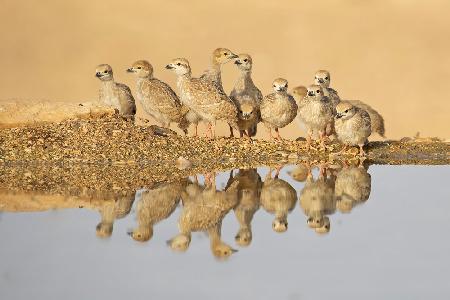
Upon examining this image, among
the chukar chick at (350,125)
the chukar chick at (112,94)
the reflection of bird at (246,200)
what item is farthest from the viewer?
the chukar chick at (112,94)

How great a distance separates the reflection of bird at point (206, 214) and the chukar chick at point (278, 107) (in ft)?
11.2

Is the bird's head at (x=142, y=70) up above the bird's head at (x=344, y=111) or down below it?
above

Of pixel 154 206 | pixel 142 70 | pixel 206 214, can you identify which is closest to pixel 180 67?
pixel 142 70

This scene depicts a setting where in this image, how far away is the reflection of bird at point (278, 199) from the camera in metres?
11.0

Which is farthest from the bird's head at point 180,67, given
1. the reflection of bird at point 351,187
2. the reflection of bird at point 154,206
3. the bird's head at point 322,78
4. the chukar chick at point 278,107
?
the reflection of bird at point 154,206

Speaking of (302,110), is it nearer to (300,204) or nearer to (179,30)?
(300,204)

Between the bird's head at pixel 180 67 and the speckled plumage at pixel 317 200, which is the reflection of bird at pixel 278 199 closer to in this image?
the speckled plumage at pixel 317 200

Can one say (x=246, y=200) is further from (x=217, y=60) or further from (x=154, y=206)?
(x=217, y=60)

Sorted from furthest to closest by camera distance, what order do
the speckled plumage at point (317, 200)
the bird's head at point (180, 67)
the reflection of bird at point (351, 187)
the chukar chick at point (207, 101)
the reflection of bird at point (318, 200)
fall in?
the bird's head at point (180, 67) → the chukar chick at point (207, 101) → the reflection of bird at point (351, 187) → the speckled plumage at point (317, 200) → the reflection of bird at point (318, 200)

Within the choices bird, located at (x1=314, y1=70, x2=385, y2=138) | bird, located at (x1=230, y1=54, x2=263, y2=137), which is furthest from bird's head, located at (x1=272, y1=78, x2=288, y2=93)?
bird, located at (x1=314, y1=70, x2=385, y2=138)

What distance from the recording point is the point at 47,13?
101ft

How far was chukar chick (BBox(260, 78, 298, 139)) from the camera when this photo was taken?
1644 centimetres

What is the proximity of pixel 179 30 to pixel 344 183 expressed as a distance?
633 inches

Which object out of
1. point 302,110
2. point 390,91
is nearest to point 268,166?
point 302,110
